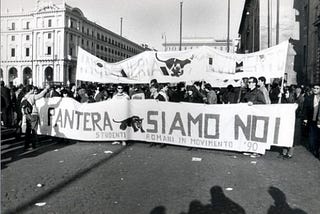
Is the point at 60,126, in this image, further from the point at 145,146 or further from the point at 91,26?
the point at 91,26

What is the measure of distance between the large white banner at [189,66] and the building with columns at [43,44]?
84.1m

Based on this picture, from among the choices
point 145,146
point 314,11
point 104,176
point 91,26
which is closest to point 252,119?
point 145,146

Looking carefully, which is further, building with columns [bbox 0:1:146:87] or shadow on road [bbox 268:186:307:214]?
building with columns [bbox 0:1:146:87]

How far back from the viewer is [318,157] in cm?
946

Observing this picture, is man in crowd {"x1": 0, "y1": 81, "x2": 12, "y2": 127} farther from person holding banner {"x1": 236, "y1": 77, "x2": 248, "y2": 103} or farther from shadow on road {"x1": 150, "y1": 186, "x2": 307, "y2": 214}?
shadow on road {"x1": 150, "y1": 186, "x2": 307, "y2": 214}

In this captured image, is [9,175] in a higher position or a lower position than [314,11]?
lower

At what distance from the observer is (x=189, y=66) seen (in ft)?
36.3

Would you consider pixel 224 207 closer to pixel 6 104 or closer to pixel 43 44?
pixel 6 104

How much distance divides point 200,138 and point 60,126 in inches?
165

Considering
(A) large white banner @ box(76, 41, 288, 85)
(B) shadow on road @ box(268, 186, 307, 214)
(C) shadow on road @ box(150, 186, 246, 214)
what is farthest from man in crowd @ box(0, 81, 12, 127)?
(B) shadow on road @ box(268, 186, 307, 214)

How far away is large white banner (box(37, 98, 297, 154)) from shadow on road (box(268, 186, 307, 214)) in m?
3.09

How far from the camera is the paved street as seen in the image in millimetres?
5391

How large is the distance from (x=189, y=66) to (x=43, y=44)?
91931 mm

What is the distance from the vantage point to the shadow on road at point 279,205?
17.2ft
